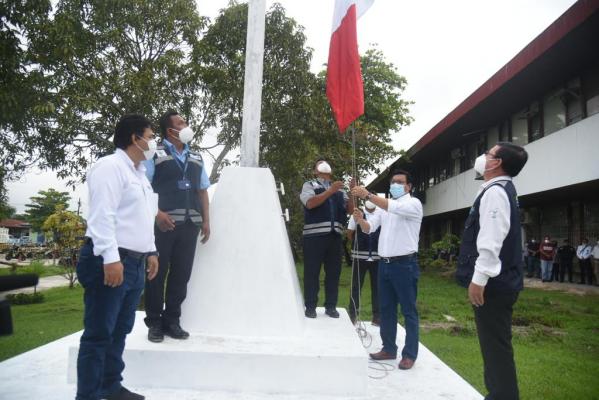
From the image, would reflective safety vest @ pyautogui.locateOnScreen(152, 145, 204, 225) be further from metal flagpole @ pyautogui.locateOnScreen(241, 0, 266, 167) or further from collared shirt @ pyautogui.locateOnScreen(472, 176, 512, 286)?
collared shirt @ pyautogui.locateOnScreen(472, 176, 512, 286)

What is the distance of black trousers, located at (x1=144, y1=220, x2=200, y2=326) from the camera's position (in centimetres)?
321

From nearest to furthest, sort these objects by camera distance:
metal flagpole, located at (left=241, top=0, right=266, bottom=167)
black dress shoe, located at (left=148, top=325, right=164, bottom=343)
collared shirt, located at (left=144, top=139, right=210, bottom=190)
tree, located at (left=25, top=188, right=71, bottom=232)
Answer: black dress shoe, located at (left=148, top=325, right=164, bottom=343) → collared shirt, located at (left=144, top=139, right=210, bottom=190) → metal flagpole, located at (left=241, top=0, right=266, bottom=167) → tree, located at (left=25, top=188, right=71, bottom=232)

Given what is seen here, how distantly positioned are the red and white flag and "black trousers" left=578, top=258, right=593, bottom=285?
11.4 meters

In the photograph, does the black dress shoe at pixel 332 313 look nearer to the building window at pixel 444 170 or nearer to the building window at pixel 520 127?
the building window at pixel 520 127

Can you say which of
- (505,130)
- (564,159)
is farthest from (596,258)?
(505,130)

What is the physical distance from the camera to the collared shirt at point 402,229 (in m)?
3.70

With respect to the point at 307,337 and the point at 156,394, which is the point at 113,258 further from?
the point at 307,337

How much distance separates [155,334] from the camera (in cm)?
308

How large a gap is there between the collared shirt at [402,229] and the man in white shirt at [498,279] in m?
1.06

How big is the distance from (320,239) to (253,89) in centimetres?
146

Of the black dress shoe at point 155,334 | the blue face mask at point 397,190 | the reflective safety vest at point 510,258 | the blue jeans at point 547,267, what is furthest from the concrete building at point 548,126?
the black dress shoe at point 155,334

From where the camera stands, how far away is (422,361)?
3791mm

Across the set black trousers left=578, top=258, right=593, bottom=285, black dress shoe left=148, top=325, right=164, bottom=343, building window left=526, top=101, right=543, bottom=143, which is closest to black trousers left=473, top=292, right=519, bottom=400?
black dress shoe left=148, top=325, right=164, bottom=343

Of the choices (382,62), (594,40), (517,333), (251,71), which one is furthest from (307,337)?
(382,62)
